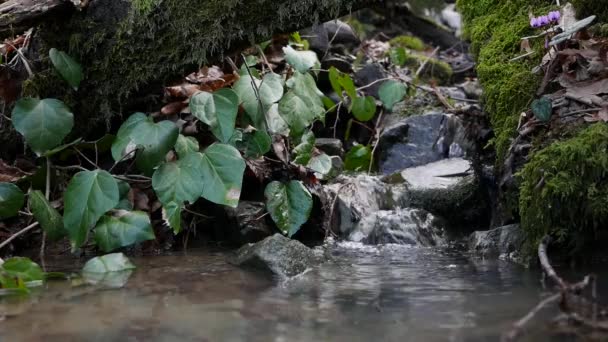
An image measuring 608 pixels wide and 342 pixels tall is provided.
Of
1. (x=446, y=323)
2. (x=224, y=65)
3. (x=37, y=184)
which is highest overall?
(x=224, y=65)

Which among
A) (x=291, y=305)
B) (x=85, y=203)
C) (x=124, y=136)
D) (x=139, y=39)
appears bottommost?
(x=291, y=305)

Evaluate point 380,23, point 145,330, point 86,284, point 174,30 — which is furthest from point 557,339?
point 380,23

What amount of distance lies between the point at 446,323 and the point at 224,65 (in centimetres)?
249

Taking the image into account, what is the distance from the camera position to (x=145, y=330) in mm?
2072

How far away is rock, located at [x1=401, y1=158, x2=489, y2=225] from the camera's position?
384cm

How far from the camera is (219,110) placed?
10.6 feet

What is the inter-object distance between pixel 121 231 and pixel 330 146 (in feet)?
6.11

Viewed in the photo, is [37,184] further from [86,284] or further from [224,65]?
[224,65]

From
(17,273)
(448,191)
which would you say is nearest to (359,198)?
(448,191)

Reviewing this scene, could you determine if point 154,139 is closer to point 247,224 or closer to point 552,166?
point 247,224

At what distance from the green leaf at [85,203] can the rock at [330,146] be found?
186cm

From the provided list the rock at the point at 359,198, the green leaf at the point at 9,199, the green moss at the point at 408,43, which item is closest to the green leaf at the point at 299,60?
the rock at the point at 359,198

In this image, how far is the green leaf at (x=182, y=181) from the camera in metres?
3.04

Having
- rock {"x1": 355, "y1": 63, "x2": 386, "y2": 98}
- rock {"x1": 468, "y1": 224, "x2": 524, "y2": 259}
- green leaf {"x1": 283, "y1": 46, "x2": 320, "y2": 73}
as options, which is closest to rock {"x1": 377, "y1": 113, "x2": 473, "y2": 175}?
rock {"x1": 355, "y1": 63, "x2": 386, "y2": 98}
